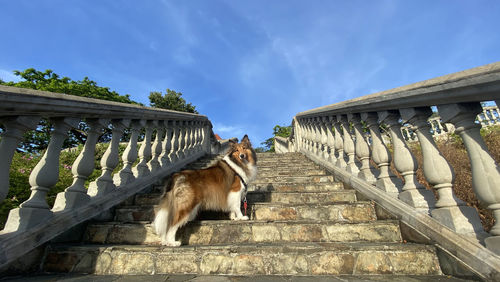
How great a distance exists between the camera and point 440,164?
1863 millimetres

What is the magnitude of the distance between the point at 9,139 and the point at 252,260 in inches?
96.0

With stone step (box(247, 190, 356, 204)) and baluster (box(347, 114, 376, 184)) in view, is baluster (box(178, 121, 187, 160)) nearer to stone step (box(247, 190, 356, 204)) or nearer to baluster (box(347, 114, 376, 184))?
stone step (box(247, 190, 356, 204))

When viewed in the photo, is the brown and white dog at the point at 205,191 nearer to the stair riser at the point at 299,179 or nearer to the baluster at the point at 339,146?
the stair riser at the point at 299,179

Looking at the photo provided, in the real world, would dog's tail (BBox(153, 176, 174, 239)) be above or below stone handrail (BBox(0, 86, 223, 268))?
below

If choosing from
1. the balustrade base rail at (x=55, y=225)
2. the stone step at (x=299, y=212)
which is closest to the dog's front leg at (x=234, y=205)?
the stone step at (x=299, y=212)

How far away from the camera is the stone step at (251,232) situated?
2291mm

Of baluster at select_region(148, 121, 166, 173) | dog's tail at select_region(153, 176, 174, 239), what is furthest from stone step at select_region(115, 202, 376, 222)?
baluster at select_region(148, 121, 166, 173)

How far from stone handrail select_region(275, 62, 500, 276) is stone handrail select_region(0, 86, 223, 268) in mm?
3457

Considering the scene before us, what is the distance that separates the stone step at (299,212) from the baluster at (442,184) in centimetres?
87

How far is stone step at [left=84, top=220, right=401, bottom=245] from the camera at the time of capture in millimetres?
2291

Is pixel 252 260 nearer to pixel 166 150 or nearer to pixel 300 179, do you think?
pixel 300 179

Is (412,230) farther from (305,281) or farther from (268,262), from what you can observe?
(268,262)

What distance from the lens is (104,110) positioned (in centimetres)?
276

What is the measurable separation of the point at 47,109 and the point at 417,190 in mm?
3791
